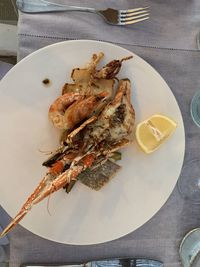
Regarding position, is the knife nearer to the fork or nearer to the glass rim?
the glass rim

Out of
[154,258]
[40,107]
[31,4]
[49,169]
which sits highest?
[31,4]

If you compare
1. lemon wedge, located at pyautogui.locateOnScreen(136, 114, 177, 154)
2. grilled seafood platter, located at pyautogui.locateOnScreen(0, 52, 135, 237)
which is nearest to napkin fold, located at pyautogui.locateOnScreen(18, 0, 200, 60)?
grilled seafood platter, located at pyautogui.locateOnScreen(0, 52, 135, 237)

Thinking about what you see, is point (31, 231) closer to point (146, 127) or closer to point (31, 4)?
point (146, 127)

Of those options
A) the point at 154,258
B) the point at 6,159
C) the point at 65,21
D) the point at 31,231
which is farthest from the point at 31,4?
the point at 154,258

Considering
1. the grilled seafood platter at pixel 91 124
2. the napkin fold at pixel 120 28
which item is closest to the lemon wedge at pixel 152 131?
the grilled seafood platter at pixel 91 124

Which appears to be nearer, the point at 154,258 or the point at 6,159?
the point at 6,159
